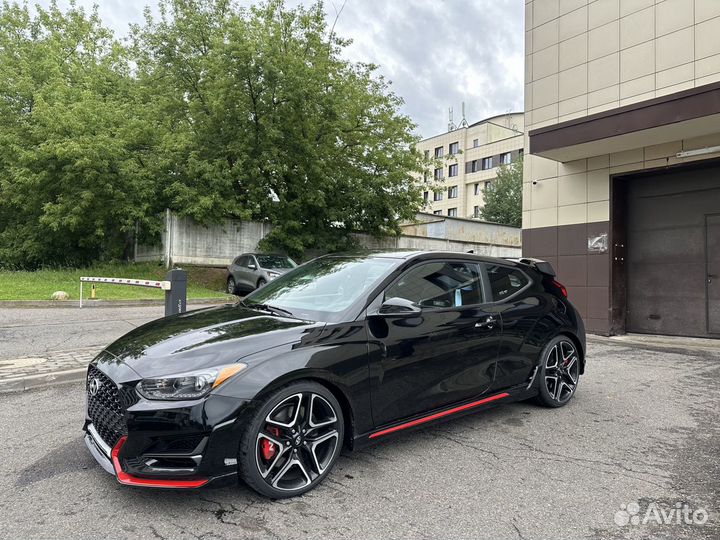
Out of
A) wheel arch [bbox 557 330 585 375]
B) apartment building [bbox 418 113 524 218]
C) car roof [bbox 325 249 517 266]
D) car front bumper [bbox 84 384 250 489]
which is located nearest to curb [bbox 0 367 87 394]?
car front bumper [bbox 84 384 250 489]

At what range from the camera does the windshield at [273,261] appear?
15.9 m

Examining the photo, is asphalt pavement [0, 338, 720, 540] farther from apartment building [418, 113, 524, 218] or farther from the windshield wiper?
apartment building [418, 113, 524, 218]

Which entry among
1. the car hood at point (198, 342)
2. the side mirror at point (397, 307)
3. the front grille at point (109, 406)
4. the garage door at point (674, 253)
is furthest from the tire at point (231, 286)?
the side mirror at point (397, 307)

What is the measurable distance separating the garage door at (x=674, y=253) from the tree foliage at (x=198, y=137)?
1219 centimetres

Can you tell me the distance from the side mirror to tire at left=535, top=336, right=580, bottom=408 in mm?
1893

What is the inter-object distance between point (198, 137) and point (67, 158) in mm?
4678

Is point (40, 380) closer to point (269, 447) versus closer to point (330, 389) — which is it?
point (269, 447)

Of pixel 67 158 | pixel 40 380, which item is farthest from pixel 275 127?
pixel 40 380

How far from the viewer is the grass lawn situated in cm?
1285

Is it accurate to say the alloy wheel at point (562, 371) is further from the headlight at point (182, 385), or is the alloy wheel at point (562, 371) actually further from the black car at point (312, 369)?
the headlight at point (182, 385)

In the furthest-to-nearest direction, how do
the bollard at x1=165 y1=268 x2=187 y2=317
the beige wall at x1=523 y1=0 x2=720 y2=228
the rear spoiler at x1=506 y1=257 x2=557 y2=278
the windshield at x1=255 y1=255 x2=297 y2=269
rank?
1. the windshield at x1=255 y1=255 x2=297 y2=269
2. the beige wall at x1=523 y1=0 x2=720 y2=228
3. the bollard at x1=165 y1=268 x2=187 y2=317
4. the rear spoiler at x1=506 y1=257 x2=557 y2=278

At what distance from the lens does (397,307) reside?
3.41 meters

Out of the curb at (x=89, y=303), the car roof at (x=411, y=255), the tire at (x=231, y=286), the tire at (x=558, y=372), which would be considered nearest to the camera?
the car roof at (x=411, y=255)

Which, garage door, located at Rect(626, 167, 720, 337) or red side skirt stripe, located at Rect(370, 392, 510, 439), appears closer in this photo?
red side skirt stripe, located at Rect(370, 392, 510, 439)
